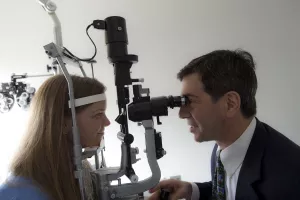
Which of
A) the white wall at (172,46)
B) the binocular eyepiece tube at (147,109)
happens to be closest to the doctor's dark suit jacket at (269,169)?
the binocular eyepiece tube at (147,109)

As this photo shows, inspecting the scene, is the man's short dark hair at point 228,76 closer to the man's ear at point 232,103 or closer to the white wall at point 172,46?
the man's ear at point 232,103

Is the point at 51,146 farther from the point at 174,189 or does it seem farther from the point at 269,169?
the point at 269,169

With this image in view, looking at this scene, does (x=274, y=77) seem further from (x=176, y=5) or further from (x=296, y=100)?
(x=176, y=5)

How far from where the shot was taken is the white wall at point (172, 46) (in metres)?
1.84

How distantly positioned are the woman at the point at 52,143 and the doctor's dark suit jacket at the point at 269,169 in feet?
1.75

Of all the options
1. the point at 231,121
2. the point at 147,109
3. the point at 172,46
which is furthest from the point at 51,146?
the point at 172,46

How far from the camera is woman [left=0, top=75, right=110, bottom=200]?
0.78m

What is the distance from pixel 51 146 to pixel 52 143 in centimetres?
1

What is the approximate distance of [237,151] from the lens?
0.91 meters

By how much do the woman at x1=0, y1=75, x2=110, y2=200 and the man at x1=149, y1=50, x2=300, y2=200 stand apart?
14.5 inches

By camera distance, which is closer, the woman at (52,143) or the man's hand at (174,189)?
the woman at (52,143)

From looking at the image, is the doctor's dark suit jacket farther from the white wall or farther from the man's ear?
the white wall

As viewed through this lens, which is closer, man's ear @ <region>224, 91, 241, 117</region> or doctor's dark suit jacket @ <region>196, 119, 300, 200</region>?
doctor's dark suit jacket @ <region>196, 119, 300, 200</region>

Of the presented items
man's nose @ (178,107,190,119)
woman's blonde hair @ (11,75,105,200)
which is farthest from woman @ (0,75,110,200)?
man's nose @ (178,107,190,119)
